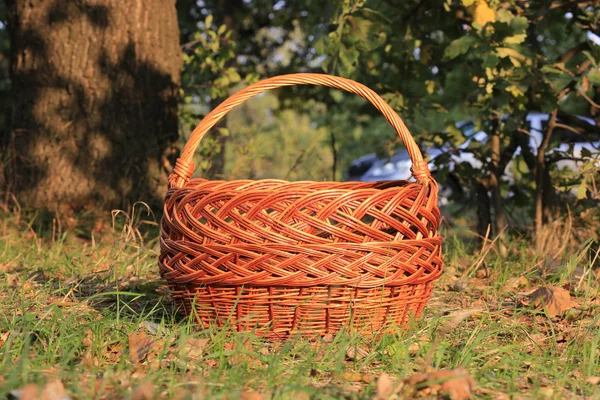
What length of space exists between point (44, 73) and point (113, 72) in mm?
430

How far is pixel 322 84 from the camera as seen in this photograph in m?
2.50

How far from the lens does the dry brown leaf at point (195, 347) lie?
2086 millimetres

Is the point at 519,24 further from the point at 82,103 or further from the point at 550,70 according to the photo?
the point at 82,103

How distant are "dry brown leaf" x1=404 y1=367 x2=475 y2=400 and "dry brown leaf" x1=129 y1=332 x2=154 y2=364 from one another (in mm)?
742

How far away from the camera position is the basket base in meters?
2.25

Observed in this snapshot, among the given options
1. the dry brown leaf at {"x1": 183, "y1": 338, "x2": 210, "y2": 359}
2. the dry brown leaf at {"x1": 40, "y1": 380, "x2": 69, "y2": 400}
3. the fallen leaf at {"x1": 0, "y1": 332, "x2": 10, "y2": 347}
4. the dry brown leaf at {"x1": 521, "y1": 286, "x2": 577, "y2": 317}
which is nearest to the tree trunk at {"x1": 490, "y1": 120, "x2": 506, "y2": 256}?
the dry brown leaf at {"x1": 521, "y1": 286, "x2": 577, "y2": 317}

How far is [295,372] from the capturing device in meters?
2.00

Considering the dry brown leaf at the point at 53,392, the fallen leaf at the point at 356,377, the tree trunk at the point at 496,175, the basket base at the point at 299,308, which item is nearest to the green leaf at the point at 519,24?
the tree trunk at the point at 496,175

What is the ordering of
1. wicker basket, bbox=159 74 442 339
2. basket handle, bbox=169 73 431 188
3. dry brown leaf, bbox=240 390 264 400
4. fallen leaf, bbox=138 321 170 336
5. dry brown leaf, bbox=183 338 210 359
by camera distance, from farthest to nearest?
basket handle, bbox=169 73 431 188, fallen leaf, bbox=138 321 170 336, wicker basket, bbox=159 74 442 339, dry brown leaf, bbox=183 338 210 359, dry brown leaf, bbox=240 390 264 400

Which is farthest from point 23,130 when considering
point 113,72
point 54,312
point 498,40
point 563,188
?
point 563,188

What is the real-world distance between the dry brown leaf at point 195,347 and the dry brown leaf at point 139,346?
0.36ft

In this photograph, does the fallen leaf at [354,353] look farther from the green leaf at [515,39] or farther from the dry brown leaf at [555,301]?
the green leaf at [515,39]

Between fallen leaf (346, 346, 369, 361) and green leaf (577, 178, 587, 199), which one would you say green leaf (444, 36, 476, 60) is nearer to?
green leaf (577, 178, 587, 199)

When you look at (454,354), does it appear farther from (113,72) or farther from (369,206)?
(113,72)
